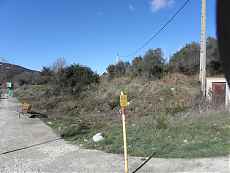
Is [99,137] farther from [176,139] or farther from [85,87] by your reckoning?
[85,87]

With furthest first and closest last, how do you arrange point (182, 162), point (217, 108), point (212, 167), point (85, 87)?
point (85, 87) → point (217, 108) → point (182, 162) → point (212, 167)

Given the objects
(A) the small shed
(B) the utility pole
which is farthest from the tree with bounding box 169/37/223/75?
(B) the utility pole

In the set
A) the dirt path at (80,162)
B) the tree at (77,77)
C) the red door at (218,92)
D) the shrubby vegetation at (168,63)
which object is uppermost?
the shrubby vegetation at (168,63)

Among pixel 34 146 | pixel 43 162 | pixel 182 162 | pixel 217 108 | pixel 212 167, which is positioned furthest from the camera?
pixel 217 108

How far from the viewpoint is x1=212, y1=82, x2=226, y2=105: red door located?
15906 millimetres

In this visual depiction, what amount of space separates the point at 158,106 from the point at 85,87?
1496 centimetres

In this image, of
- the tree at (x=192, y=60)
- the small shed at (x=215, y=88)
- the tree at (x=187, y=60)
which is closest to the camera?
the small shed at (x=215, y=88)

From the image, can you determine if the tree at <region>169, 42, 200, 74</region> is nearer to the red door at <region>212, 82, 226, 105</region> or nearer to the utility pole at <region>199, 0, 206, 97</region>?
the red door at <region>212, 82, 226, 105</region>

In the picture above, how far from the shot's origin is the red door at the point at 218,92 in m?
15.9

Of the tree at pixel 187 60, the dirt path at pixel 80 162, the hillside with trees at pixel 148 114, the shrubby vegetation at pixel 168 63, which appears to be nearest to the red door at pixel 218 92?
the hillside with trees at pixel 148 114

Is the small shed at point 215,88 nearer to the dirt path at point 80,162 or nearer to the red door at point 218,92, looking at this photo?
the red door at point 218,92

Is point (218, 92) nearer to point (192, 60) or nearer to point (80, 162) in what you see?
point (80, 162)

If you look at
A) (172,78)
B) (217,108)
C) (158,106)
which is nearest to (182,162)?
(217,108)

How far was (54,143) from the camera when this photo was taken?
9.71 m
